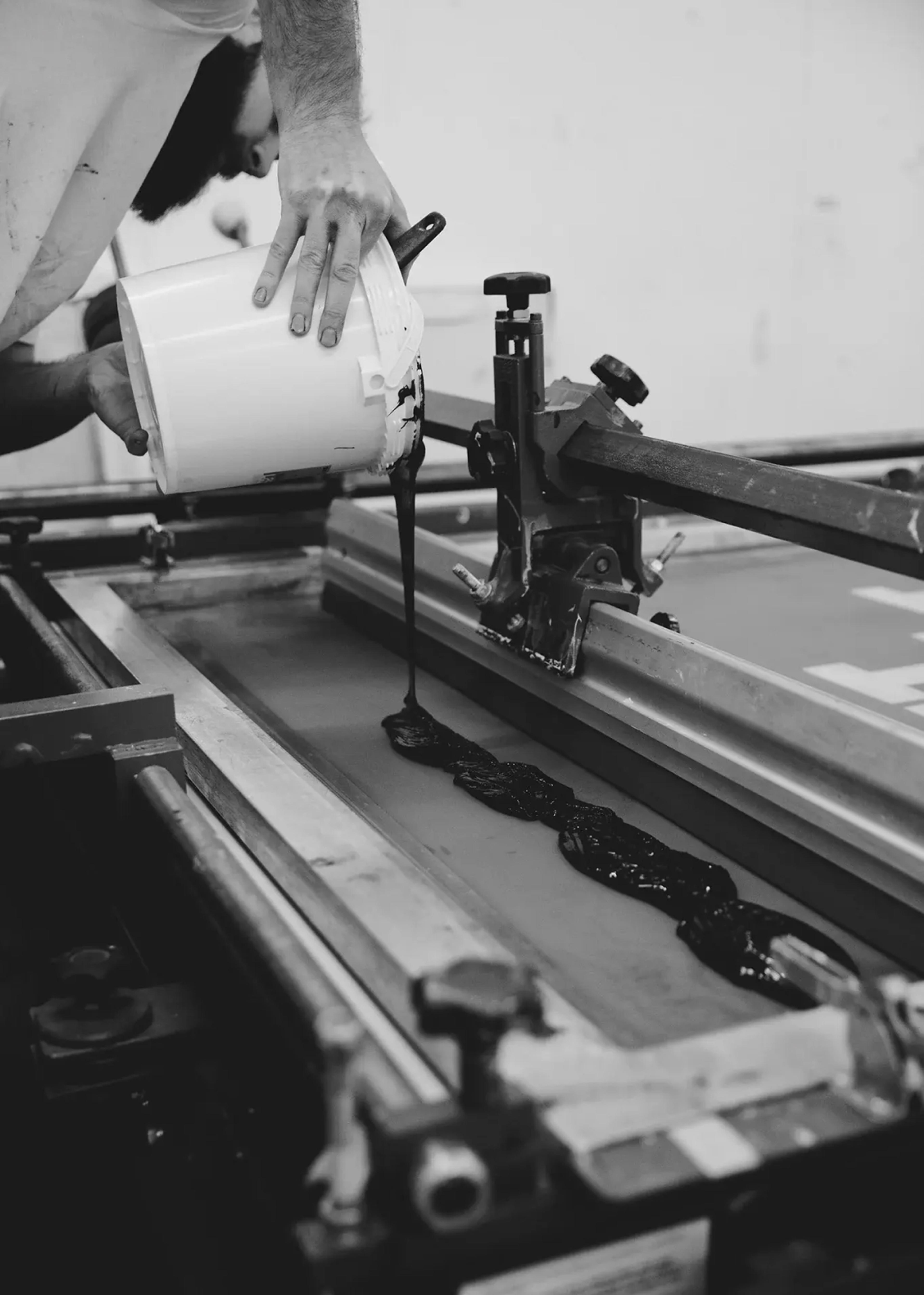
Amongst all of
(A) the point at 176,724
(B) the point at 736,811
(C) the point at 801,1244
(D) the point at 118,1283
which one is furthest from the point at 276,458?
(C) the point at 801,1244

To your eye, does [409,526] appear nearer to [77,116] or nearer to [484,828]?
[484,828]

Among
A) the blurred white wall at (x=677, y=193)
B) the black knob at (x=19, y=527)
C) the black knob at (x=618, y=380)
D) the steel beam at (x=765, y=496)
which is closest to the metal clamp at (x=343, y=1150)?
the steel beam at (x=765, y=496)

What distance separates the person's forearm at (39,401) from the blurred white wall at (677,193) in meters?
0.99

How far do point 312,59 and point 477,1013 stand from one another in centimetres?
116

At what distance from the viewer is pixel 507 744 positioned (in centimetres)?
145

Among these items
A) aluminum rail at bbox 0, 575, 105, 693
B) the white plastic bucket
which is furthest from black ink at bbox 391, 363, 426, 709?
aluminum rail at bbox 0, 575, 105, 693

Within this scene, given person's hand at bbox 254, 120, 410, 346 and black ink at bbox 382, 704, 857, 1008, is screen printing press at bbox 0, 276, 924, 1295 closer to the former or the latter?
black ink at bbox 382, 704, 857, 1008

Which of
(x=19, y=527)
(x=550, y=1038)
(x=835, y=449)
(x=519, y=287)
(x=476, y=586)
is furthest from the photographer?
(x=835, y=449)

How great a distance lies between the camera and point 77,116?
160cm

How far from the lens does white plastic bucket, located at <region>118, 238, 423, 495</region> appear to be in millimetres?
1162

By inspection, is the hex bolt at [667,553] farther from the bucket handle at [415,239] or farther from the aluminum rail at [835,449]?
the aluminum rail at [835,449]

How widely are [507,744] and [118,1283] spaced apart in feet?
2.46

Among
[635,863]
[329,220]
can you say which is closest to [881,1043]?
[635,863]

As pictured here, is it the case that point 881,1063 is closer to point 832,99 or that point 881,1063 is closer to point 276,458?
point 276,458
